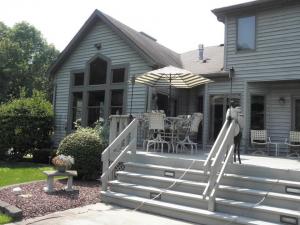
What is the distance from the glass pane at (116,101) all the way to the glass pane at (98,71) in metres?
0.85

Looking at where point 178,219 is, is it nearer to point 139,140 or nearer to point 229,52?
point 139,140

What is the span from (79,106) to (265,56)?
28.2 feet

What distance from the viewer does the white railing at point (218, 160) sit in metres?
6.35

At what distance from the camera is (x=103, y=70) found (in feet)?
51.7

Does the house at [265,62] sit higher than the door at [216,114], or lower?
higher

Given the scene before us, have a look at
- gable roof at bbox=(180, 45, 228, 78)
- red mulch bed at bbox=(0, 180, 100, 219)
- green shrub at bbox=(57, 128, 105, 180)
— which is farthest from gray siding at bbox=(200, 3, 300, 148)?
red mulch bed at bbox=(0, 180, 100, 219)

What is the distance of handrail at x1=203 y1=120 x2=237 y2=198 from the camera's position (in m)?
6.42

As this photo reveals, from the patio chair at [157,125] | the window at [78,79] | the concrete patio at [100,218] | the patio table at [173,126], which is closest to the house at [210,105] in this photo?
the window at [78,79]

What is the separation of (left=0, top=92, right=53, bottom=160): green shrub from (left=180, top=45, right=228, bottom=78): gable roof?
7.18 m

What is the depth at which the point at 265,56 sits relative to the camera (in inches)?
488

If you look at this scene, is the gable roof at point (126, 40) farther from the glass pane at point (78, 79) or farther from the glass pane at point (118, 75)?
the glass pane at point (118, 75)

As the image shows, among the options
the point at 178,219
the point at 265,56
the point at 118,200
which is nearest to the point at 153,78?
the point at 265,56

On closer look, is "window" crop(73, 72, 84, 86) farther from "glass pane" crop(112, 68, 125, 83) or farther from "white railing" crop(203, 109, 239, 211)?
"white railing" crop(203, 109, 239, 211)

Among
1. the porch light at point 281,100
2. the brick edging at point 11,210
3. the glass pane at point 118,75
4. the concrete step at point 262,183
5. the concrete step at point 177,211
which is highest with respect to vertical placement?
the glass pane at point 118,75
